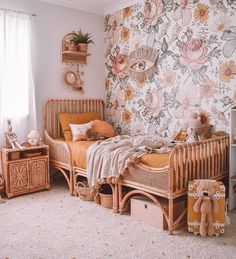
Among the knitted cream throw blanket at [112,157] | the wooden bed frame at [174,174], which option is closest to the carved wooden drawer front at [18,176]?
the wooden bed frame at [174,174]

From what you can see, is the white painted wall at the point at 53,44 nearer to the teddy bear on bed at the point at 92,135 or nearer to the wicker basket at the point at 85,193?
the teddy bear on bed at the point at 92,135

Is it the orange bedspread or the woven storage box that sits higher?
the orange bedspread

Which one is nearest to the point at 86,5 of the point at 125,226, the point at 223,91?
the point at 223,91

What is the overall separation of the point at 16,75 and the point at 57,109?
2.44 feet

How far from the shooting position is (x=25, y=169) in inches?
144

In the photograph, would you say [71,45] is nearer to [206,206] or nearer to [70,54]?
[70,54]

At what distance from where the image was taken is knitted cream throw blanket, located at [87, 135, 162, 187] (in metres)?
2.92

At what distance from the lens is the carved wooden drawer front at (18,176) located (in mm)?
3557

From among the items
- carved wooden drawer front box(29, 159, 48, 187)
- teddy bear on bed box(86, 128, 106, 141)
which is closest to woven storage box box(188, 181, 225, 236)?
teddy bear on bed box(86, 128, 106, 141)

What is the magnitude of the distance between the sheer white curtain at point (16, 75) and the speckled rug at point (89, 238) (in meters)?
1.14

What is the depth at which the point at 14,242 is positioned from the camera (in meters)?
2.46

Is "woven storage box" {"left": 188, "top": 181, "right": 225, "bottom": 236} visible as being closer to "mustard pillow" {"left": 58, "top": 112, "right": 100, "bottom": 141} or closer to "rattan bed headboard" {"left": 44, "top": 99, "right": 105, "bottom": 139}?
"mustard pillow" {"left": 58, "top": 112, "right": 100, "bottom": 141}

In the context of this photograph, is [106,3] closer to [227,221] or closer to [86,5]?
[86,5]

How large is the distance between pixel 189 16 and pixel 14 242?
300 cm
